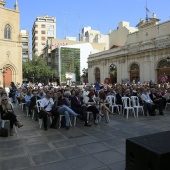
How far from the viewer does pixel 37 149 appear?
4.95m

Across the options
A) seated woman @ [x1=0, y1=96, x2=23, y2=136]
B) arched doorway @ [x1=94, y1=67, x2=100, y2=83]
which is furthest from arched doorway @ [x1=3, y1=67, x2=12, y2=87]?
seated woman @ [x1=0, y1=96, x2=23, y2=136]

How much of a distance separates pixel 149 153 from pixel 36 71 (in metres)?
46.3

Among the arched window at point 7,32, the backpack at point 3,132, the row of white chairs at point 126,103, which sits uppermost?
the arched window at point 7,32

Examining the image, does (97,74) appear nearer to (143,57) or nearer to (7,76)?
(143,57)

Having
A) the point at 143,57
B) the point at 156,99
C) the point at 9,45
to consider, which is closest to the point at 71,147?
the point at 156,99

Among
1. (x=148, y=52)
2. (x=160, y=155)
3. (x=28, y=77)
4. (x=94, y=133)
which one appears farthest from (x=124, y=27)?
(x=160, y=155)

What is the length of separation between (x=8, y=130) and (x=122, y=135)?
358 centimetres

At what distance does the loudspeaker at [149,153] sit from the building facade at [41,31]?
80937 millimetres

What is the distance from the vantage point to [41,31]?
84.9 meters

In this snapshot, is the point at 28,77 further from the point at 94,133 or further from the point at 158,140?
the point at 158,140

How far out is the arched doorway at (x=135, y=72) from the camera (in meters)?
32.2

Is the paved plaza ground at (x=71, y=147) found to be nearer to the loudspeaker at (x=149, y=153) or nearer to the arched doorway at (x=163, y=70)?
the loudspeaker at (x=149, y=153)

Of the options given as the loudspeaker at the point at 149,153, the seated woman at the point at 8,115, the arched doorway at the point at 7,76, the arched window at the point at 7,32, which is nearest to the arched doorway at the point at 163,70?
the arched doorway at the point at 7,76

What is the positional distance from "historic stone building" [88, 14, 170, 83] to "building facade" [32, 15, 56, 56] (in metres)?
48.5
